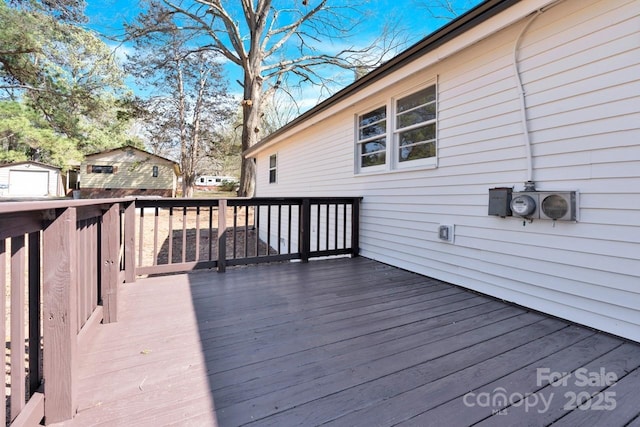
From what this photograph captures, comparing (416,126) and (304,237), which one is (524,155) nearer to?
(416,126)

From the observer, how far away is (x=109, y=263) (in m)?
2.25

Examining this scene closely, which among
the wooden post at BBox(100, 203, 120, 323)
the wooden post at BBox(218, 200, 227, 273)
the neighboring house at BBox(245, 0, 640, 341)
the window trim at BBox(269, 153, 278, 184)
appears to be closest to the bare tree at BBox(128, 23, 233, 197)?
the window trim at BBox(269, 153, 278, 184)

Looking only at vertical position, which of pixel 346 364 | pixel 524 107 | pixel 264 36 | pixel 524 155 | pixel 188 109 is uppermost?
pixel 264 36

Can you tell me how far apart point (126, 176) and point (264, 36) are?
1548 centimetres

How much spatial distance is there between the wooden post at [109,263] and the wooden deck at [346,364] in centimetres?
17

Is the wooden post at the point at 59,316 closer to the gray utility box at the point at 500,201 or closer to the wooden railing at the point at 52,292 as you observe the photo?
the wooden railing at the point at 52,292

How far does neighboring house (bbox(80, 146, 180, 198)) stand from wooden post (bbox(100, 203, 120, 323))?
22.0 m

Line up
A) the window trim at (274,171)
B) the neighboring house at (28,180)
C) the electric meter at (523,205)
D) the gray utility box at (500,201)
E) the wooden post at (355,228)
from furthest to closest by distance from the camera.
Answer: the neighboring house at (28,180), the window trim at (274,171), the wooden post at (355,228), the gray utility box at (500,201), the electric meter at (523,205)

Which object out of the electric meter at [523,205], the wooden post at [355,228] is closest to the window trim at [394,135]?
the wooden post at [355,228]

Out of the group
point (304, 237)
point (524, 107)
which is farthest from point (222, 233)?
point (524, 107)

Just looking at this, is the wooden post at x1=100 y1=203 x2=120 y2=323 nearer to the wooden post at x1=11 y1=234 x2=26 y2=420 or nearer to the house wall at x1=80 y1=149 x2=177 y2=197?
the wooden post at x1=11 y1=234 x2=26 y2=420

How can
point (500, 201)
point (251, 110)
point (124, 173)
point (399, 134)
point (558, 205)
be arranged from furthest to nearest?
point (124, 173), point (251, 110), point (399, 134), point (500, 201), point (558, 205)

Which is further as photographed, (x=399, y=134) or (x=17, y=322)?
(x=399, y=134)

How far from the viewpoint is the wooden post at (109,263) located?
2240mm
